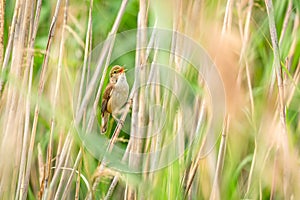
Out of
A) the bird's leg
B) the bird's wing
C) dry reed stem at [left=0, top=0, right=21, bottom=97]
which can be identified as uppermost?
dry reed stem at [left=0, top=0, right=21, bottom=97]

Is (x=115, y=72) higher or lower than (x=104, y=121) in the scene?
higher

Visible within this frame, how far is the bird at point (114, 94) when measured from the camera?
3.86 ft

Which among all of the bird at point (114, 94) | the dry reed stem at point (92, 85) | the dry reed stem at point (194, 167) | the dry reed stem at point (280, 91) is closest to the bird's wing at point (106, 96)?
the bird at point (114, 94)

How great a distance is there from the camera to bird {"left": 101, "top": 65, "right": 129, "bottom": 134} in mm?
1178

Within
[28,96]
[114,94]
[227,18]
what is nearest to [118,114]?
[114,94]

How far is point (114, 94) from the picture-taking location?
1176 millimetres

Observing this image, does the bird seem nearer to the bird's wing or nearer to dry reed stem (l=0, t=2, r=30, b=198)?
the bird's wing

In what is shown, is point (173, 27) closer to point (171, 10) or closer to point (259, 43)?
point (171, 10)

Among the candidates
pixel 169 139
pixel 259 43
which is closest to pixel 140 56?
pixel 169 139

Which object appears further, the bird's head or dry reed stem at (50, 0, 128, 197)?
the bird's head

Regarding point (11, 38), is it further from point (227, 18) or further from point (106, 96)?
point (227, 18)

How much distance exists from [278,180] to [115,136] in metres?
0.39

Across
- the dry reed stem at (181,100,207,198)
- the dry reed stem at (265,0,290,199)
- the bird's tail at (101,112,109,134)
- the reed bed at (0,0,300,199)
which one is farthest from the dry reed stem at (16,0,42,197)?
the dry reed stem at (265,0,290,199)

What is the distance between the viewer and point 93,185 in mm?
1205
